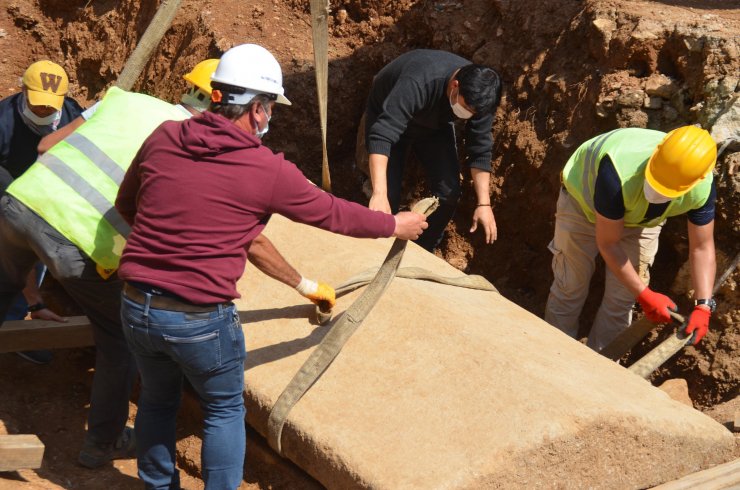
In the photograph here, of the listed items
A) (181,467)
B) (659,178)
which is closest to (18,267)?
(181,467)

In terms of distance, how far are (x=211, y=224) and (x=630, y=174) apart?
80.2 inches

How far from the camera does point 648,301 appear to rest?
13.2 ft

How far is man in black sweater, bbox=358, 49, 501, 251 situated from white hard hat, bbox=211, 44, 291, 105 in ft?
4.99

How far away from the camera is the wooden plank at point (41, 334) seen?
401 centimetres

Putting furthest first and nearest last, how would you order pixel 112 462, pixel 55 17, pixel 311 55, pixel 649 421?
pixel 55 17 < pixel 311 55 < pixel 112 462 < pixel 649 421

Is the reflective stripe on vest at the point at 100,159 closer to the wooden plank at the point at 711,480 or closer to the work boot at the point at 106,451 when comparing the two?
the work boot at the point at 106,451

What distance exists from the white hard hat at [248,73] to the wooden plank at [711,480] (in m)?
2.07

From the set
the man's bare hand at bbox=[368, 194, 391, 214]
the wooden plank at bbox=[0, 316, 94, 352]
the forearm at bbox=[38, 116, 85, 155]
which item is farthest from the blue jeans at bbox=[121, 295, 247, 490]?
the man's bare hand at bbox=[368, 194, 391, 214]

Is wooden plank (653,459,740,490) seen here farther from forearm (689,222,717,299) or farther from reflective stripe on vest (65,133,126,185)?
reflective stripe on vest (65,133,126,185)

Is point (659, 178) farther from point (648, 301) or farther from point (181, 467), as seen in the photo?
point (181, 467)

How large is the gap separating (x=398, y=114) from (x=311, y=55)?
204 centimetres

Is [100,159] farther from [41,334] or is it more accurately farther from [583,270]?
[583,270]

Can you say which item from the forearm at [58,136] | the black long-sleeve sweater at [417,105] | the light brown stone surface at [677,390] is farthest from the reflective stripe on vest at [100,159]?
the light brown stone surface at [677,390]

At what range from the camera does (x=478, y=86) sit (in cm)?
439
